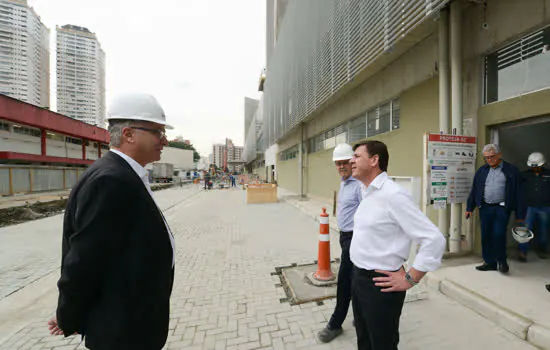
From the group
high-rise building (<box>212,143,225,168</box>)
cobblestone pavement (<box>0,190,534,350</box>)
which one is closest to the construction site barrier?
cobblestone pavement (<box>0,190,534,350</box>)

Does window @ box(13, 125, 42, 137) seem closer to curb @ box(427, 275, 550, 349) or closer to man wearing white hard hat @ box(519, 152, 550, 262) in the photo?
curb @ box(427, 275, 550, 349)

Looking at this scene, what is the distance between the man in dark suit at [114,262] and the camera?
1135 mm

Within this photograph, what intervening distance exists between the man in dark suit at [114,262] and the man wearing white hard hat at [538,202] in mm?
5729

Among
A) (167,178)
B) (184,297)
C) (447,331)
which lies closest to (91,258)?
(184,297)

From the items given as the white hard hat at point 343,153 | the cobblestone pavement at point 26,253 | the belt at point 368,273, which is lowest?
the cobblestone pavement at point 26,253

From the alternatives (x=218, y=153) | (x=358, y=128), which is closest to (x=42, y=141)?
(x=358, y=128)

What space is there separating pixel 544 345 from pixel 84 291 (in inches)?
156

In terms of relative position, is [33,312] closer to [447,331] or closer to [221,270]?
[221,270]

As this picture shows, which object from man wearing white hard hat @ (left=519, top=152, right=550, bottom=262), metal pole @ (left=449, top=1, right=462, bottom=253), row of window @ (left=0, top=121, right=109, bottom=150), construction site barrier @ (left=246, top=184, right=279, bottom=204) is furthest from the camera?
row of window @ (left=0, top=121, right=109, bottom=150)

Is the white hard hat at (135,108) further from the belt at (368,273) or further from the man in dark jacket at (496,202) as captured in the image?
the man in dark jacket at (496,202)

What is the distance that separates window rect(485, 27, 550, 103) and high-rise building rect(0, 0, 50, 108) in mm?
47373

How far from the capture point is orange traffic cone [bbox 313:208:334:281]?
12.7 ft

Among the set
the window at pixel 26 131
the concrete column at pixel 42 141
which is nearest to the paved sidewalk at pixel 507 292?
the window at pixel 26 131

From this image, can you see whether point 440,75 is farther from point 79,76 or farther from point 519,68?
point 79,76
